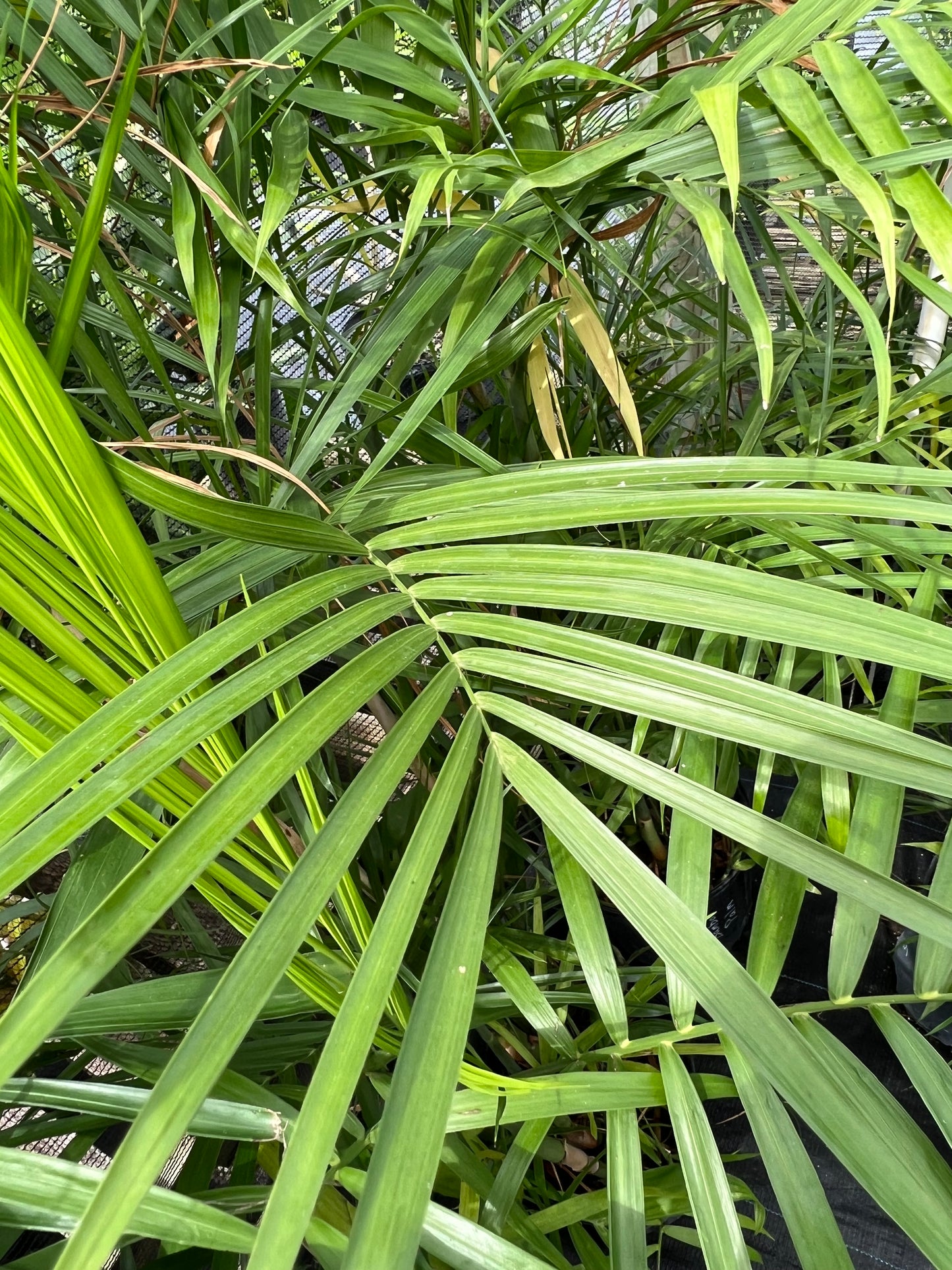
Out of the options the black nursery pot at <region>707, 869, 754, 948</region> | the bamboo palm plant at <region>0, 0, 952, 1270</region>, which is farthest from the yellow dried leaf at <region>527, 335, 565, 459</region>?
the black nursery pot at <region>707, 869, 754, 948</region>

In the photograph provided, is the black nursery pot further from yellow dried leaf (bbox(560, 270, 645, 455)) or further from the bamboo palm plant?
yellow dried leaf (bbox(560, 270, 645, 455))

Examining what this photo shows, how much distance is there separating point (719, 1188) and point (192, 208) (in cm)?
49

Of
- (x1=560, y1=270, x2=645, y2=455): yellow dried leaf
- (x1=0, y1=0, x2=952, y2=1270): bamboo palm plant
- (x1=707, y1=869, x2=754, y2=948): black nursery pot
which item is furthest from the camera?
(x1=707, y1=869, x2=754, y2=948): black nursery pot

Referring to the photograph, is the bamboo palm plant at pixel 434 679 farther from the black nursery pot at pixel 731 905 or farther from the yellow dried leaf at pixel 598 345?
the black nursery pot at pixel 731 905

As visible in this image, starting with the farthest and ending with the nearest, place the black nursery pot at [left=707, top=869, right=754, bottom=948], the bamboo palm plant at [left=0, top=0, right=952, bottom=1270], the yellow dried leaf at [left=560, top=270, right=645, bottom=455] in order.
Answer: the black nursery pot at [left=707, top=869, right=754, bottom=948] < the yellow dried leaf at [left=560, top=270, right=645, bottom=455] < the bamboo palm plant at [left=0, top=0, right=952, bottom=1270]

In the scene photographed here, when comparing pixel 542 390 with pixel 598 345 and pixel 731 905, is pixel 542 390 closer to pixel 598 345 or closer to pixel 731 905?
pixel 598 345

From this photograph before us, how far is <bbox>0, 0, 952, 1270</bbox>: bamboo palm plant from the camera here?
0.21 meters

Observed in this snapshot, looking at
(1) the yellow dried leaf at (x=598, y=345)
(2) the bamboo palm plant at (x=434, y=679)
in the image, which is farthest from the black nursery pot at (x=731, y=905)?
(1) the yellow dried leaf at (x=598, y=345)

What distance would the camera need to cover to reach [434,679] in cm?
30

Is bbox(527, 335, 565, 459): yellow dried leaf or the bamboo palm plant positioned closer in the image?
the bamboo palm plant

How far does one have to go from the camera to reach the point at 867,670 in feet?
3.06

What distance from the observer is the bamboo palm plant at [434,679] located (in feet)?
0.70

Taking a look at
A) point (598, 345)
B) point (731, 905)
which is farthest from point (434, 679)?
point (731, 905)

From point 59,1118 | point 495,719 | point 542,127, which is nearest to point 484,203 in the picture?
point 542,127
